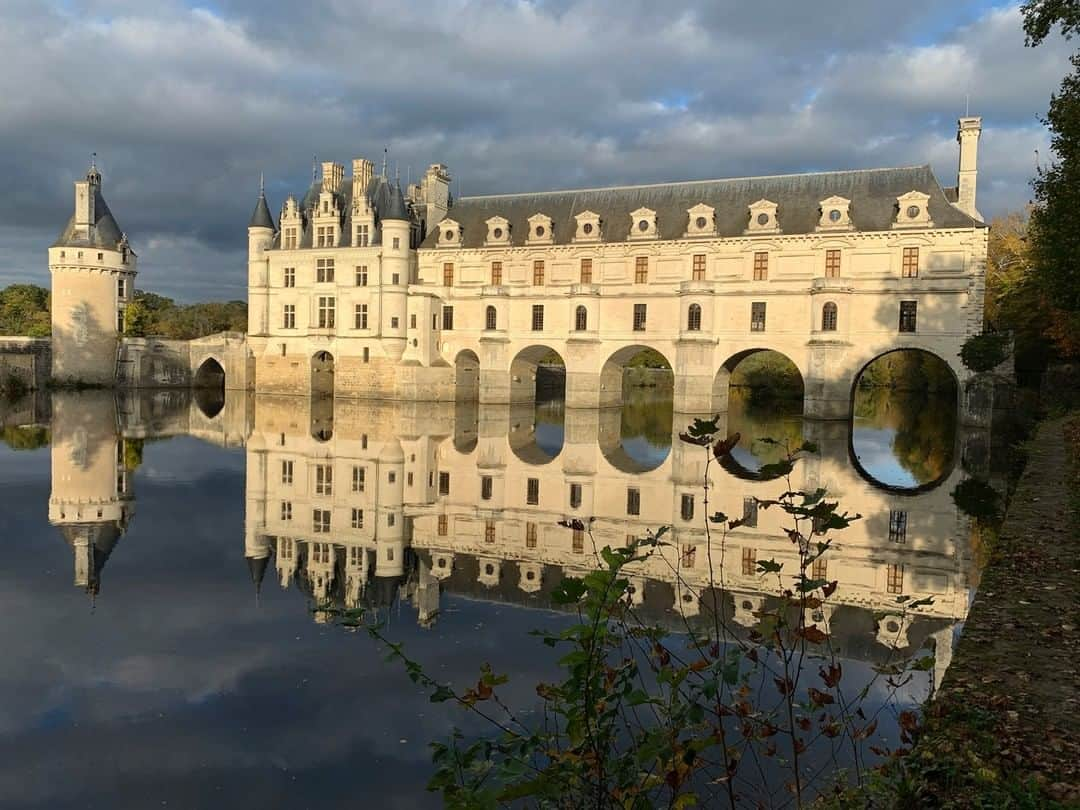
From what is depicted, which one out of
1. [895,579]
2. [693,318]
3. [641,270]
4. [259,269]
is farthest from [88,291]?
[895,579]

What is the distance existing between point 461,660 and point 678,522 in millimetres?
6984

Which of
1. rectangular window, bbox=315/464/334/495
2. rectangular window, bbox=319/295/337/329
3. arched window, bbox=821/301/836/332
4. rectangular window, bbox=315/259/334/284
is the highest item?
rectangular window, bbox=315/259/334/284

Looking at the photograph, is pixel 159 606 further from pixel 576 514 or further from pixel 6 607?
pixel 576 514

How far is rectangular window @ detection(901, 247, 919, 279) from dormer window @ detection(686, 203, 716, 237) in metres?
7.91

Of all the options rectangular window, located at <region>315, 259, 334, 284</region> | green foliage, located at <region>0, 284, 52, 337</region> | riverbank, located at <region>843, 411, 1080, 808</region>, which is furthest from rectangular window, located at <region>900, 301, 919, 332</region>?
green foliage, located at <region>0, 284, 52, 337</region>

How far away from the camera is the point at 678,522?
539 inches

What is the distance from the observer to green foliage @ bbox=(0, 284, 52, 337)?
6519 cm

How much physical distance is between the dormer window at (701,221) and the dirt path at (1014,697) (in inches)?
1105

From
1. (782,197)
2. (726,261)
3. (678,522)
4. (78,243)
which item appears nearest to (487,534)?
(678,522)

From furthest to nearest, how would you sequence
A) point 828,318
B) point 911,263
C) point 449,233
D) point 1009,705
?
1. point 449,233
2. point 828,318
3. point 911,263
4. point 1009,705

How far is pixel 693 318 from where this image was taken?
3500cm

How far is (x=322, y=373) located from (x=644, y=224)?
20337 millimetres

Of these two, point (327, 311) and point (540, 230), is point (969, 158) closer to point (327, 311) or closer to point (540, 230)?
point (540, 230)

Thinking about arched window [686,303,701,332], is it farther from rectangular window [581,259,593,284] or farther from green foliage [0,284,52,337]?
green foliage [0,284,52,337]
